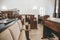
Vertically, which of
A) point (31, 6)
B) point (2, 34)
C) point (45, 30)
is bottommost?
point (45, 30)

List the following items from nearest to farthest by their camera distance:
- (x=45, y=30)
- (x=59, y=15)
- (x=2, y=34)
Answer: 1. (x=2, y=34)
2. (x=45, y=30)
3. (x=59, y=15)

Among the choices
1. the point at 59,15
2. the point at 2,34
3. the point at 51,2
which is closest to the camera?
the point at 2,34

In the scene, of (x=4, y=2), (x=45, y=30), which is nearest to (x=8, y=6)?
(x=4, y=2)

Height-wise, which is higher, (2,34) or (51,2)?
(51,2)

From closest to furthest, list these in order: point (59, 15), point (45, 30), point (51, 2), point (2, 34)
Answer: point (2, 34) < point (45, 30) < point (59, 15) < point (51, 2)

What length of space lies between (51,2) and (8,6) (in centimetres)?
546

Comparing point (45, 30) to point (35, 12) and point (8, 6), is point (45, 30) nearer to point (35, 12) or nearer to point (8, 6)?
point (35, 12)

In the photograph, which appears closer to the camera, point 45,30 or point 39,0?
point 45,30

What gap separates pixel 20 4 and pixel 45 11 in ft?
10.9

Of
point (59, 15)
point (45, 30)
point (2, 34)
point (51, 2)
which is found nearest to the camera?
point (2, 34)

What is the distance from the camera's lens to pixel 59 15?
306 inches

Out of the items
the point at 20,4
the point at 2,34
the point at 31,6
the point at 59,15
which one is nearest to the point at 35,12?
the point at 31,6

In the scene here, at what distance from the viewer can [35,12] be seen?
1341 centimetres

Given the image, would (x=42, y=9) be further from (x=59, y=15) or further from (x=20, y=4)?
(x=59, y=15)
